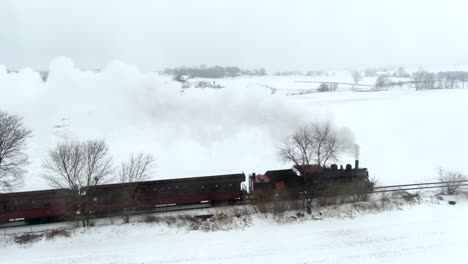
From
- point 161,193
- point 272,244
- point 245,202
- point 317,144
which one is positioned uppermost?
point 317,144

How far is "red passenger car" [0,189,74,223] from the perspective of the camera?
19.2 m

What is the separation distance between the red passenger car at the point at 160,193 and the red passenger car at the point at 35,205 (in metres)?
1.26

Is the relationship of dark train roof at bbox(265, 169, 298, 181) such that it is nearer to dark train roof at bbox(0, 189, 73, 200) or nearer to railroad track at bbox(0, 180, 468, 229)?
railroad track at bbox(0, 180, 468, 229)

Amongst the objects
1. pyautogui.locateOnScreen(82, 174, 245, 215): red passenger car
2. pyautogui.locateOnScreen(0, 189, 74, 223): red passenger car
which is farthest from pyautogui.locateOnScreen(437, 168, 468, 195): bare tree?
pyautogui.locateOnScreen(0, 189, 74, 223): red passenger car

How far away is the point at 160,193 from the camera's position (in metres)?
21.1

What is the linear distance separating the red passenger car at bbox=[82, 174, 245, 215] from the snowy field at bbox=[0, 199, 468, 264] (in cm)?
150

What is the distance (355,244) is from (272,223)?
4825mm

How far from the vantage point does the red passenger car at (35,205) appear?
19234 millimetres

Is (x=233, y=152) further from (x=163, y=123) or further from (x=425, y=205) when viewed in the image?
(x=425, y=205)

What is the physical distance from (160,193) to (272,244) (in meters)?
7.86

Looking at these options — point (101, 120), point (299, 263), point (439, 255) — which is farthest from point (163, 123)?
point (439, 255)

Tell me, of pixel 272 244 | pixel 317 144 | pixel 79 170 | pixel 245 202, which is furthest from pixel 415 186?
pixel 79 170

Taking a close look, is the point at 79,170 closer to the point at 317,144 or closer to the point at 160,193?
the point at 160,193

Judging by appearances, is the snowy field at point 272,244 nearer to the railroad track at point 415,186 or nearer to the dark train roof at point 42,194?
the dark train roof at point 42,194
